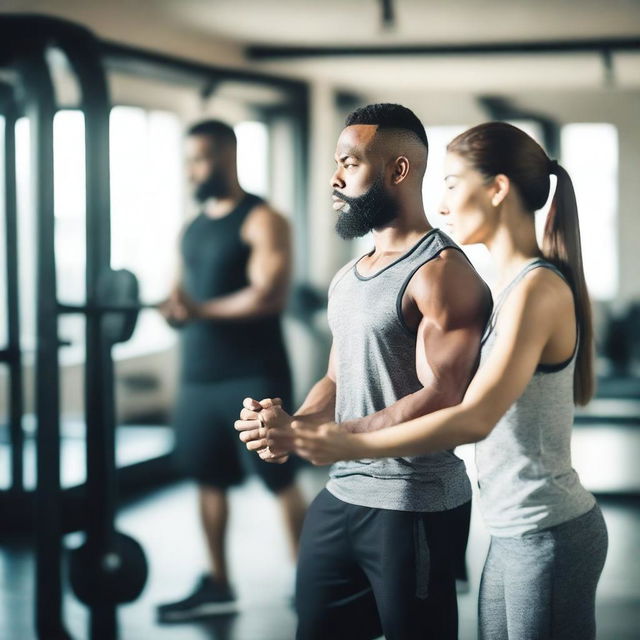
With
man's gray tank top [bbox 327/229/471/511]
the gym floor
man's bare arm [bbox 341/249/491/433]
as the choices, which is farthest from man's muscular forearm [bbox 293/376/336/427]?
the gym floor

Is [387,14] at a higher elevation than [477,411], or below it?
higher

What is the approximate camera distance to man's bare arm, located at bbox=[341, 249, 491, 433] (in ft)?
4.07

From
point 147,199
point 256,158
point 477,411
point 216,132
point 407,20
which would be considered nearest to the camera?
point 477,411

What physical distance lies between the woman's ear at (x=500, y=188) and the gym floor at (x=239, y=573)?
1845mm

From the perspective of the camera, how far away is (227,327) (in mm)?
2893

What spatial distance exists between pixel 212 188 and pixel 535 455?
5.78 feet

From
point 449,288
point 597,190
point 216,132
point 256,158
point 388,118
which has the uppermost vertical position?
point 256,158

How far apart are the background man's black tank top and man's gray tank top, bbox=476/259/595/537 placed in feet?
5.21

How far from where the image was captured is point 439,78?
679 centimetres

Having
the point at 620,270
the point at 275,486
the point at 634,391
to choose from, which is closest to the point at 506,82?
the point at 620,270

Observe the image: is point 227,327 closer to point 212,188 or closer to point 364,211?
point 212,188

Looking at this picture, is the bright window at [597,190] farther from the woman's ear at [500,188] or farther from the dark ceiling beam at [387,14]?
the woman's ear at [500,188]

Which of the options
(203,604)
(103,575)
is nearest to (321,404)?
(103,575)

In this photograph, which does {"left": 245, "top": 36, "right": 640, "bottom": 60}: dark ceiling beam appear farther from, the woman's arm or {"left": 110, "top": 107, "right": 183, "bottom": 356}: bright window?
the woman's arm
